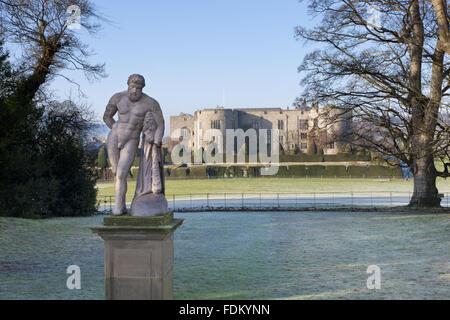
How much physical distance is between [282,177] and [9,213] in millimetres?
45106

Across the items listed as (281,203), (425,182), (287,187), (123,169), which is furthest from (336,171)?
(123,169)

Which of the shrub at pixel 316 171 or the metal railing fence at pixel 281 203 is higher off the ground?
the shrub at pixel 316 171

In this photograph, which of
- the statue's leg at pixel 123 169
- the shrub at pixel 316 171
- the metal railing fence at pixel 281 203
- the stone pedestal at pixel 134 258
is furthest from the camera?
the shrub at pixel 316 171

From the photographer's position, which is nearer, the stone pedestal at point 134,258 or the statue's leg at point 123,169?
the stone pedestal at point 134,258

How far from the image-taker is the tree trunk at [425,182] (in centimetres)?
2003

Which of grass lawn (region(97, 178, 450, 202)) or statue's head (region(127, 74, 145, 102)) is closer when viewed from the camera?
statue's head (region(127, 74, 145, 102))

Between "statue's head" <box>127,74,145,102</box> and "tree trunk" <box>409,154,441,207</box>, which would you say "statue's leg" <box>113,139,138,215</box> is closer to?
"statue's head" <box>127,74,145,102</box>

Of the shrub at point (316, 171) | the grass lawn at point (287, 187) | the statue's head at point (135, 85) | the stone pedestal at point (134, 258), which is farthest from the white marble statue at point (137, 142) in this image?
the shrub at point (316, 171)

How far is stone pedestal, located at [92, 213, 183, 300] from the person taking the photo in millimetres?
5477

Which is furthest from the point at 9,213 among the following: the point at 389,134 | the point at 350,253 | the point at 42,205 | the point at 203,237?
the point at 389,134

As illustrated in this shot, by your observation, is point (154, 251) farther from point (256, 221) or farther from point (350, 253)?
point (256, 221)

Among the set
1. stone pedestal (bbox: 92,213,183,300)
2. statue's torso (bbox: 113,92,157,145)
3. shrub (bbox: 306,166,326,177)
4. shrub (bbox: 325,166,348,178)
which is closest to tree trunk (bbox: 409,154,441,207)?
statue's torso (bbox: 113,92,157,145)

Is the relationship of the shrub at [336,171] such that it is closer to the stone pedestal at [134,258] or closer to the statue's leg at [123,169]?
the statue's leg at [123,169]

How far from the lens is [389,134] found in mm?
19875
